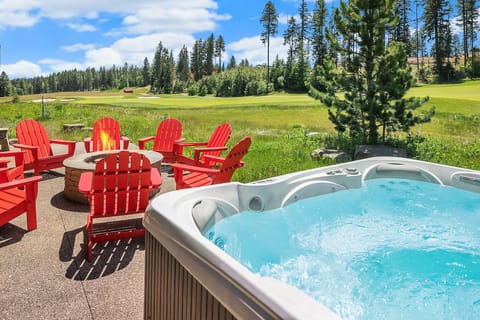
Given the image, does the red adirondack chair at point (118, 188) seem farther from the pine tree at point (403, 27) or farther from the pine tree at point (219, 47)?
the pine tree at point (219, 47)

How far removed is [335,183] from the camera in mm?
4227

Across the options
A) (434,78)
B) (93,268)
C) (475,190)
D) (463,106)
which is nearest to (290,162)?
(475,190)

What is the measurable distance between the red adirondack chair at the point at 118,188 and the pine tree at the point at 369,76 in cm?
640

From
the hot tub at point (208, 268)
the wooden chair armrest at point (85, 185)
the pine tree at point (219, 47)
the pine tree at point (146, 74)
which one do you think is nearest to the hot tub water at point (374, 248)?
the hot tub at point (208, 268)

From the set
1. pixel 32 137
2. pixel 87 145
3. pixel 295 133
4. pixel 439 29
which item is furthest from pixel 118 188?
pixel 439 29

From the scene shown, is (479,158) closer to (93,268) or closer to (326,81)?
(326,81)

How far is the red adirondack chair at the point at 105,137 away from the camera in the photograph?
617 centimetres

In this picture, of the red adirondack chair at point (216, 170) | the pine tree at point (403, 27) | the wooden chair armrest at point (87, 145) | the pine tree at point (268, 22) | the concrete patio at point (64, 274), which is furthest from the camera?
the pine tree at point (268, 22)

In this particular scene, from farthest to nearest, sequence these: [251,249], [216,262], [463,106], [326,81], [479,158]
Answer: [463,106] → [326,81] → [479,158] → [251,249] → [216,262]

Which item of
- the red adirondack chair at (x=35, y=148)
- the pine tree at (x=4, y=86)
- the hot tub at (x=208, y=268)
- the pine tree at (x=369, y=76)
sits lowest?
the hot tub at (x=208, y=268)

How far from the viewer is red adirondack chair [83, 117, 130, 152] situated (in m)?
6.17

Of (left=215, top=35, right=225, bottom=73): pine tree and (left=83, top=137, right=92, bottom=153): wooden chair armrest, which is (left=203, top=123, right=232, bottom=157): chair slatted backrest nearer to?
(left=83, top=137, right=92, bottom=153): wooden chair armrest

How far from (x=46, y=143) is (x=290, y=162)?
428cm

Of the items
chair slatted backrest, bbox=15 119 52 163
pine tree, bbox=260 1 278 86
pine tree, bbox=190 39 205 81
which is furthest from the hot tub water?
pine tree, bbox=190 39 205 81
